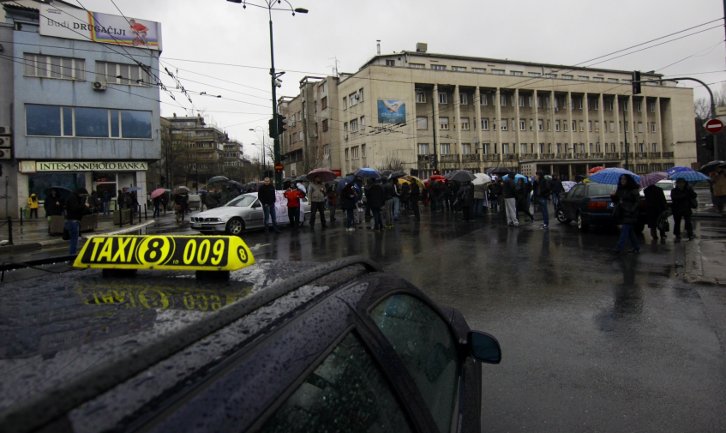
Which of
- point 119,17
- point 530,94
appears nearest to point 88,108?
point 119,17

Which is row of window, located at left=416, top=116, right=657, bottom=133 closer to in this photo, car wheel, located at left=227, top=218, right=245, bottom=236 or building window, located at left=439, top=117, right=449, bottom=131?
building window, located at left=439, top=117, right=449, bottom=131

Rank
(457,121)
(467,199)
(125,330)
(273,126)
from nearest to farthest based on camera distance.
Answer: (125,330)
(467,199)
(273,126)
(457,121)

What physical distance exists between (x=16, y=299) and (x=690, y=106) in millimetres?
89532

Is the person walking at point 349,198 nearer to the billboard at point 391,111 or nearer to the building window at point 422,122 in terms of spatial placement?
the billboard at point 391,111

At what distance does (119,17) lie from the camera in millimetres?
30359

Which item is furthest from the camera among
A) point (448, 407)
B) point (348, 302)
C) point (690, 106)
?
point (690, 106)

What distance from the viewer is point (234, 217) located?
1486 centimetres

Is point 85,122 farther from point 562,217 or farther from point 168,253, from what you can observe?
point 168,253

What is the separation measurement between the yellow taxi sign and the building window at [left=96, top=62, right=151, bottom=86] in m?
31.9

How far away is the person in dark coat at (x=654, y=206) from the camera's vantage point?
1143 centimetres

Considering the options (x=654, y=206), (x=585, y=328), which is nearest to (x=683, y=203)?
(x=654, y=206)

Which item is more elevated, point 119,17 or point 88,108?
point 119,17

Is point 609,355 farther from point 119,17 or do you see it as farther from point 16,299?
point 119,17

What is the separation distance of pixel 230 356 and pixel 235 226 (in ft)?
47.6
